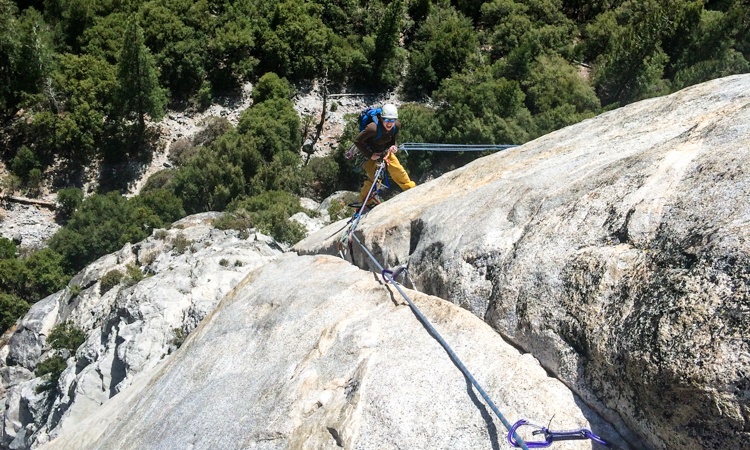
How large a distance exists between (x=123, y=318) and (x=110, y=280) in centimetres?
609

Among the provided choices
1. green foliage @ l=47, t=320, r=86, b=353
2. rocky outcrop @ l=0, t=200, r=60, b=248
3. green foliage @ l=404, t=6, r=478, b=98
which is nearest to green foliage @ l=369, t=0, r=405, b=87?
green foliage @ l=404, t=6, r=478, b=98

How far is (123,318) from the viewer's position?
16.9 m

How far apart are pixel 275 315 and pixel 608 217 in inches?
172

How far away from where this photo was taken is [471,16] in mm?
53250

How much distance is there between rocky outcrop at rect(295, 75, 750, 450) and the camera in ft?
12.6

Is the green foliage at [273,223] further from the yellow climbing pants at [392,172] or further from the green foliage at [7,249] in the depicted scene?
the green foliage at [7,249]

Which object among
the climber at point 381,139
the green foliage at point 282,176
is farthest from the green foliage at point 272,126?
the climber at point 381,139

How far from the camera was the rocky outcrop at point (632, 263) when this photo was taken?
3852 mm

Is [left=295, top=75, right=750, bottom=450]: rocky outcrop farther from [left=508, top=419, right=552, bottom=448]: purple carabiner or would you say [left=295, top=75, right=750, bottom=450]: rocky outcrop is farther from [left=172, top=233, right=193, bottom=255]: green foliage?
[left=172, top=233, right=193, bottom=255]: green foliage

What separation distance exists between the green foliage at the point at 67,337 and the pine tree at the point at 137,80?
73.9ft

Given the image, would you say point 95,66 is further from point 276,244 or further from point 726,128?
point 726,128

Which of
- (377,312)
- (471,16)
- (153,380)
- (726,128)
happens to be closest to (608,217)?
(726,128)

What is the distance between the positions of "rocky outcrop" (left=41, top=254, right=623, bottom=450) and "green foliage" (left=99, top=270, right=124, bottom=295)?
14235mm

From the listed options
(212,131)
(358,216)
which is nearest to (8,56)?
(212,131)
